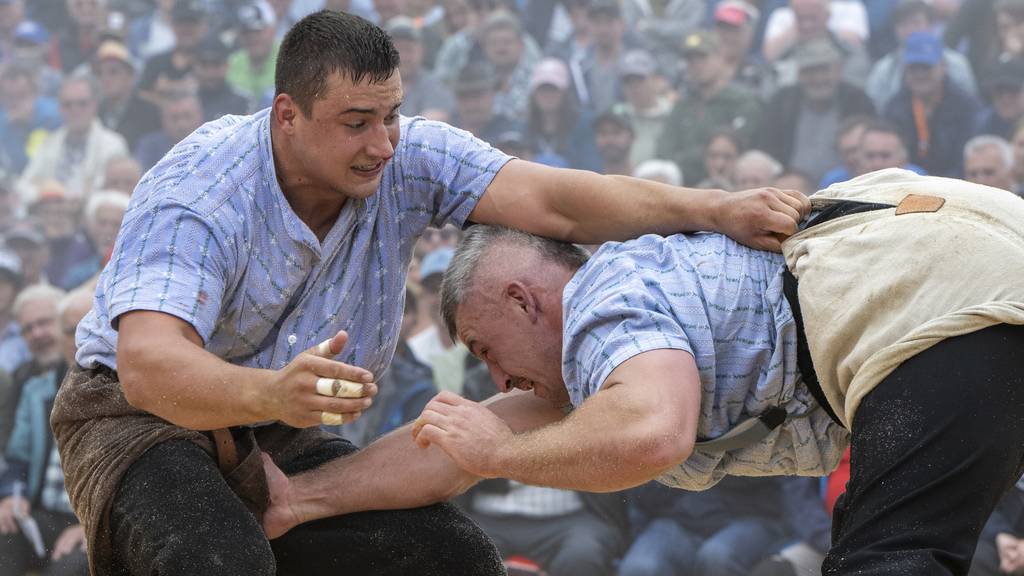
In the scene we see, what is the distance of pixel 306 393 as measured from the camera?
248 cm

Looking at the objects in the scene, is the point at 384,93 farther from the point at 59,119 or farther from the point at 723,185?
the point at 59,119

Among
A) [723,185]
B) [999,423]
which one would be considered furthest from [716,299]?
[723,185]

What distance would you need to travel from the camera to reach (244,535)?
2840 millimetres

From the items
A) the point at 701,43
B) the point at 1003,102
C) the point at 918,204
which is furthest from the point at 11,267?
the point at 918,204

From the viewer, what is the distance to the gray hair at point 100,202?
7.67 metres

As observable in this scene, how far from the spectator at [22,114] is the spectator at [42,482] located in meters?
1.69

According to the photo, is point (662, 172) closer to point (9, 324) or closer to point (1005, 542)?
point (1005, 542)

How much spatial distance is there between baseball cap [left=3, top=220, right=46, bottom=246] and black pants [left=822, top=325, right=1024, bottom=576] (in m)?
6.49

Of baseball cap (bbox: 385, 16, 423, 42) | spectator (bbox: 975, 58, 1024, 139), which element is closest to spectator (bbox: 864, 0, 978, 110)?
spectator (bbox: 975, 58, 1024, 139)

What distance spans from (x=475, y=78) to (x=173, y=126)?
6.54 feet

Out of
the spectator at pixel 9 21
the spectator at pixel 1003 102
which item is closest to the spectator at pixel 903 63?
the spectator at pixel 1003 102

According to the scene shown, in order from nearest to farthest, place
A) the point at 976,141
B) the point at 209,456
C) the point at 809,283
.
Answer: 1. the point at 809,283
2. the point at 209,456
3. the point at 976,141

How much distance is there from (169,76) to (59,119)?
826 mm

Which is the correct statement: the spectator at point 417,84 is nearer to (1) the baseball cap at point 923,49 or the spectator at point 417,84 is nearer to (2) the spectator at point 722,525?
(1) the baseball cap at point 923,49
